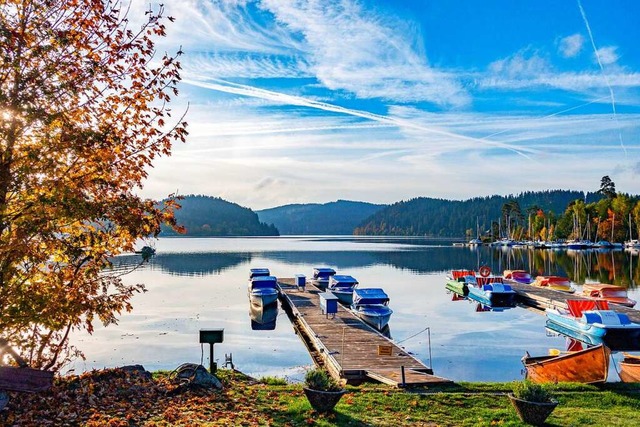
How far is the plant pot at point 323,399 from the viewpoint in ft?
37.6

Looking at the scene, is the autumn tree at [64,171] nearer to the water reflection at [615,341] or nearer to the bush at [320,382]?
the bush at [320,382]

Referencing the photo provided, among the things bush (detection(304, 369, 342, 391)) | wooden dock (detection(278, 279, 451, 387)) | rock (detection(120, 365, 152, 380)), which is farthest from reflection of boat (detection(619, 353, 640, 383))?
rock (detection(120, 365, 152, 380))

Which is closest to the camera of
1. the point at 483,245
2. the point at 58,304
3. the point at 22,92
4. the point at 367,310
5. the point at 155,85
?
the point at 22,92

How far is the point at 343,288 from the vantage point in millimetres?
44719

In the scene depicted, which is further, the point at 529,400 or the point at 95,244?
the point at 529,400

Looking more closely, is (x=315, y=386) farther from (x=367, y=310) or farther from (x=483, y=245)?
(x=483, y=245)

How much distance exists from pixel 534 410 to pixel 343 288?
33.9 metres

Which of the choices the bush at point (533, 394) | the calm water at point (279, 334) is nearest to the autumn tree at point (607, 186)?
the calm water at point (279, 334)

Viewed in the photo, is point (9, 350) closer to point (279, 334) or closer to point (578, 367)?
point (578, 367)

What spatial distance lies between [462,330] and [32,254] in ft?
98.8

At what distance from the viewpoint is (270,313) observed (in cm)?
4109

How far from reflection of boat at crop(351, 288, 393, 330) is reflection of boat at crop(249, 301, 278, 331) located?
255 inches

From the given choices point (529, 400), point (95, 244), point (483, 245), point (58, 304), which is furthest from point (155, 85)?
point (483, 245)

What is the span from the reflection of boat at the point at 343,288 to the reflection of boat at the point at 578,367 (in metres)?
24.8
